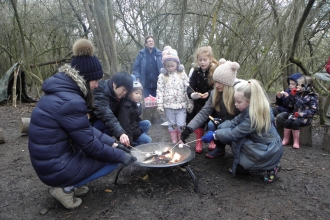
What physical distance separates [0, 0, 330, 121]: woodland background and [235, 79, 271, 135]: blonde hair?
3904 millimetres

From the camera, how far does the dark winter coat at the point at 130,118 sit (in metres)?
3.30

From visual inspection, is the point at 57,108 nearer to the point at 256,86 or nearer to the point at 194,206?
the point at 194,206

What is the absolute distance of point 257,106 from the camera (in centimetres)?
276

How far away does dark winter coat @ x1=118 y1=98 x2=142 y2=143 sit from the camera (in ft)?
10.8

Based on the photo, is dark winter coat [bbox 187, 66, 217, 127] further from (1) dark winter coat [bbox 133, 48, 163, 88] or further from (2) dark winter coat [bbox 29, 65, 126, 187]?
(2) dark winter coat [bbox 29, 65, 126, 187]

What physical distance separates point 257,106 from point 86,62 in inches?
70.2

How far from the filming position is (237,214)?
7.95 feet

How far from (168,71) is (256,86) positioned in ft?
5.34

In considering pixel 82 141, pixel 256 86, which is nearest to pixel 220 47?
pixel 256 86

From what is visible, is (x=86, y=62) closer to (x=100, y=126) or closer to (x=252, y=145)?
(x=100, y=126)

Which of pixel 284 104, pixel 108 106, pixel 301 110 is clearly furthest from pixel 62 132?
pixel 284 104

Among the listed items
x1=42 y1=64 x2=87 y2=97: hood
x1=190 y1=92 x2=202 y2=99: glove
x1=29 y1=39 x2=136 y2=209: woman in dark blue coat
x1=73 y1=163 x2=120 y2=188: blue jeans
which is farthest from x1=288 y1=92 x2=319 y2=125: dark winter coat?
x1=42 y1=64 x2=87 y2=97: hood

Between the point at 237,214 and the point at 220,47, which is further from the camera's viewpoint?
the point at 220,47

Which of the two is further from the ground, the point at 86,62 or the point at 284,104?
the point at 86,62
